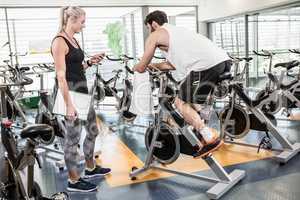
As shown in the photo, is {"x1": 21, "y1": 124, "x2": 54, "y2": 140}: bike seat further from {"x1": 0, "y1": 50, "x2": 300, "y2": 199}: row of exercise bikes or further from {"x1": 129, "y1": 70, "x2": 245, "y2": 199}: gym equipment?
{"x1": 129, "y1": 70, "x2": 245, "y2": 199}: gym equipment

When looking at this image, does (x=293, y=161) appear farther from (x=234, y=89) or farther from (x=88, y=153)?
(x=88, y=153)

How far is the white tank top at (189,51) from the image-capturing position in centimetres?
264

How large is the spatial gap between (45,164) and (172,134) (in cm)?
163

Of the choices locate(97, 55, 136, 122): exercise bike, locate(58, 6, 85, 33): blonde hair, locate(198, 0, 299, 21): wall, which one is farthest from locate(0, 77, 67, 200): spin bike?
locate(198, 0, 299, 21): wall

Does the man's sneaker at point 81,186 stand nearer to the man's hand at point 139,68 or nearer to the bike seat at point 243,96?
the man's hand at point 139,68

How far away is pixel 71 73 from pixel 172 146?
1.16 m

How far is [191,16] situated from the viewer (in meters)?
9.80

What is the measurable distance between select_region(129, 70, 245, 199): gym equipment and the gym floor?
0.23ft

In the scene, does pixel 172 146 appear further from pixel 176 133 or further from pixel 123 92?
pixel 123 92

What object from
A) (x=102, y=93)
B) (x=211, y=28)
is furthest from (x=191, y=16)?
(x=102, y=93)

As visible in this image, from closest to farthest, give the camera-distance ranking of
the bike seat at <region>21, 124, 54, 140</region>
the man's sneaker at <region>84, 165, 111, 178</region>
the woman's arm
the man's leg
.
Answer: the bike seat at <region>21, 124, 54, 140</region> → the woman's arm → the man's leg → the man's sneaker at <region>84, 165, 111, 178</region>

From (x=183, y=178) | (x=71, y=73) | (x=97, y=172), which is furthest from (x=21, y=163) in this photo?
(x=183, y=178)

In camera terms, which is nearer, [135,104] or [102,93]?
[135,104]

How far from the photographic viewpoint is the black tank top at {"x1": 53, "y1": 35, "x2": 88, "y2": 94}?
2.59 meters
